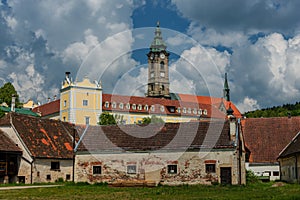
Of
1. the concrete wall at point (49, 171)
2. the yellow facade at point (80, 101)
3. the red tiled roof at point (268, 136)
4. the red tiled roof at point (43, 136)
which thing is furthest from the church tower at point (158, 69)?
the concrete wall at point (49, 171)

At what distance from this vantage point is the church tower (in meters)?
121

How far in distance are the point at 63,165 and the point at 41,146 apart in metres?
2.72

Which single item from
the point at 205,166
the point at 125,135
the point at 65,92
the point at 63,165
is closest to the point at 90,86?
the point at 65,92

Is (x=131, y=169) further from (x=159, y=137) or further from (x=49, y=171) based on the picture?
(x=49, y=171)

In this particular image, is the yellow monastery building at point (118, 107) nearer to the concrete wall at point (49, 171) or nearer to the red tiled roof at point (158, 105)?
the red tiled roof at point (158, 105)

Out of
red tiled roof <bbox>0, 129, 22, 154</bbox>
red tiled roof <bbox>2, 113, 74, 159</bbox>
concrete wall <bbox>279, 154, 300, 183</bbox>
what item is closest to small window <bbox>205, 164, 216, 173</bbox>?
concrete wall <bbox>279, 154, 300, 183</bbox>

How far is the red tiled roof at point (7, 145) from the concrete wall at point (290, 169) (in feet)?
73.7

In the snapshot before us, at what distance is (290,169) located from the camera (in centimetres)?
3650

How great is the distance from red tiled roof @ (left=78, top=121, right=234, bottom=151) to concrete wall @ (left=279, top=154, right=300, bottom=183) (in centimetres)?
578

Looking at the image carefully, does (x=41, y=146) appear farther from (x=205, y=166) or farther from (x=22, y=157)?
(x=205, y=166)

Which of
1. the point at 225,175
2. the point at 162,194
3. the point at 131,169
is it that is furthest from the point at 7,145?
the point at 162,194

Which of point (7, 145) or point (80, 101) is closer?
point (7, 145)

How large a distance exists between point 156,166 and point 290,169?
36.8ft

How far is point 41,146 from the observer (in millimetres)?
40969
